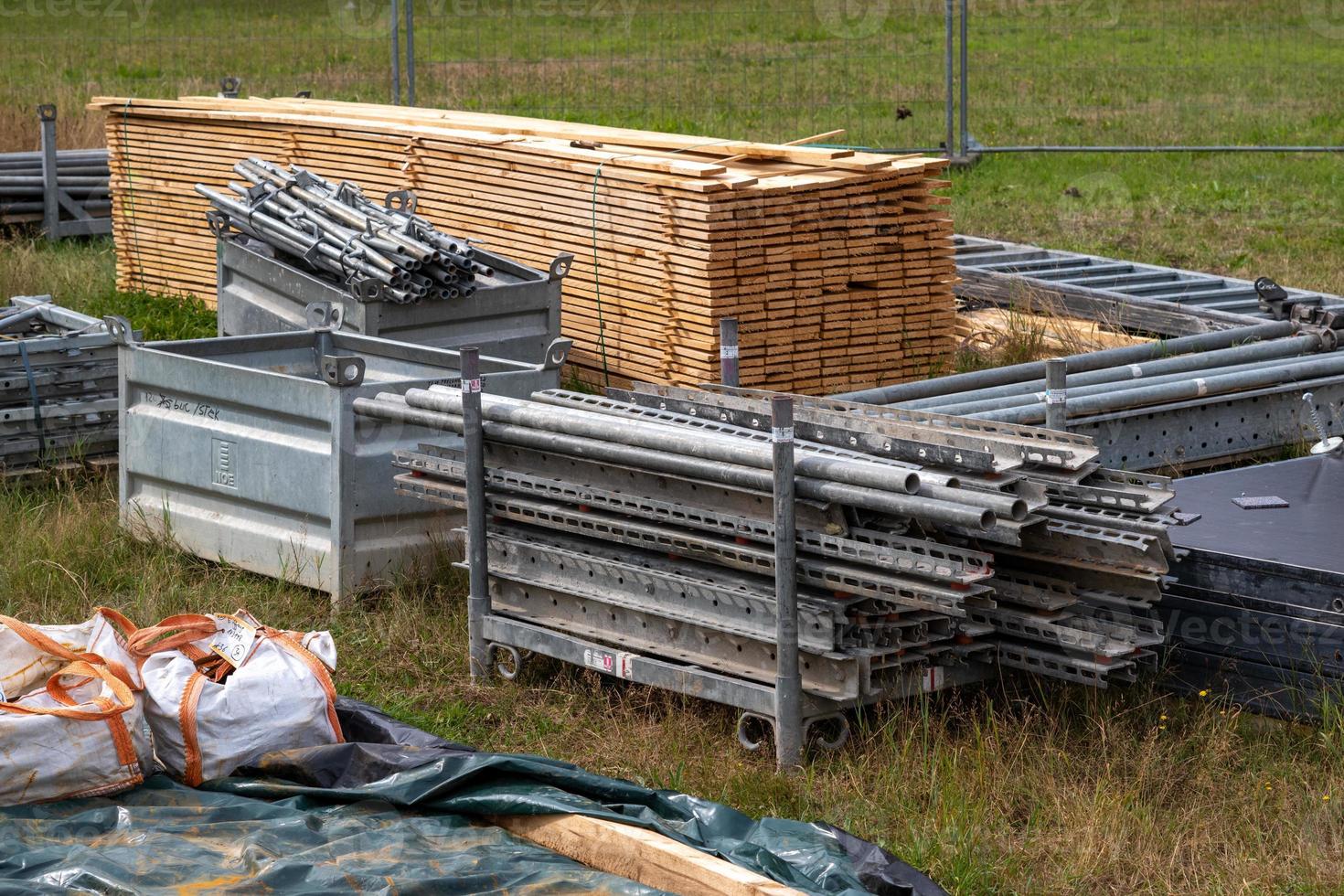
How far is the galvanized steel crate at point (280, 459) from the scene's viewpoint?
6496 millimetres

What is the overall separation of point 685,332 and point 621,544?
10.1 feet

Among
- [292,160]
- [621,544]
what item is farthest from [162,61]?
[621,544]

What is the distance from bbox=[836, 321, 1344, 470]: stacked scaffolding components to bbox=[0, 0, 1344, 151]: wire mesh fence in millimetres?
9001

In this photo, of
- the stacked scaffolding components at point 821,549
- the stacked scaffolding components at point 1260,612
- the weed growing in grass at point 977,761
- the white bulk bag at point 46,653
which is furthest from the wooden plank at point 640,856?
the stacked scaffolding components at point 1260,612

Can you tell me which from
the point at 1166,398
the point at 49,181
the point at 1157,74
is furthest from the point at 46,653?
the point at 1157,74

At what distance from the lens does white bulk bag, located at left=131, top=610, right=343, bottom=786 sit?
4.79 metres

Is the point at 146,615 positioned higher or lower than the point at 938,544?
lower

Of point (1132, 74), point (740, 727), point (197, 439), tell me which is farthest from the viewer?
point (1132, 74)

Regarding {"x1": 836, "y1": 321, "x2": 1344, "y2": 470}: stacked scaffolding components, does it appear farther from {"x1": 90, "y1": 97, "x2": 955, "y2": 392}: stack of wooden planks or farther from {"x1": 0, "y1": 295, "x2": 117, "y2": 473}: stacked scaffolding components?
{"x1": 0, "y1": 295, "x2": 117, "y2": 473}: stacked scaffolding components

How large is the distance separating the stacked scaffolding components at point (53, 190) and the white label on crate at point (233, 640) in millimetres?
11092

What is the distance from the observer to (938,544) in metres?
4.79

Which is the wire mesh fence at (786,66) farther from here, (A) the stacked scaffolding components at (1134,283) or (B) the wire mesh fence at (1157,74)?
(A) the stacked scaffolding components at (1134,283)

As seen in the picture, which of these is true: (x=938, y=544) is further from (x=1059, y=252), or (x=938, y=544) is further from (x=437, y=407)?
(x=1059, y=252)

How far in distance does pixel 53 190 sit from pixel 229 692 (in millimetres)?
11623
